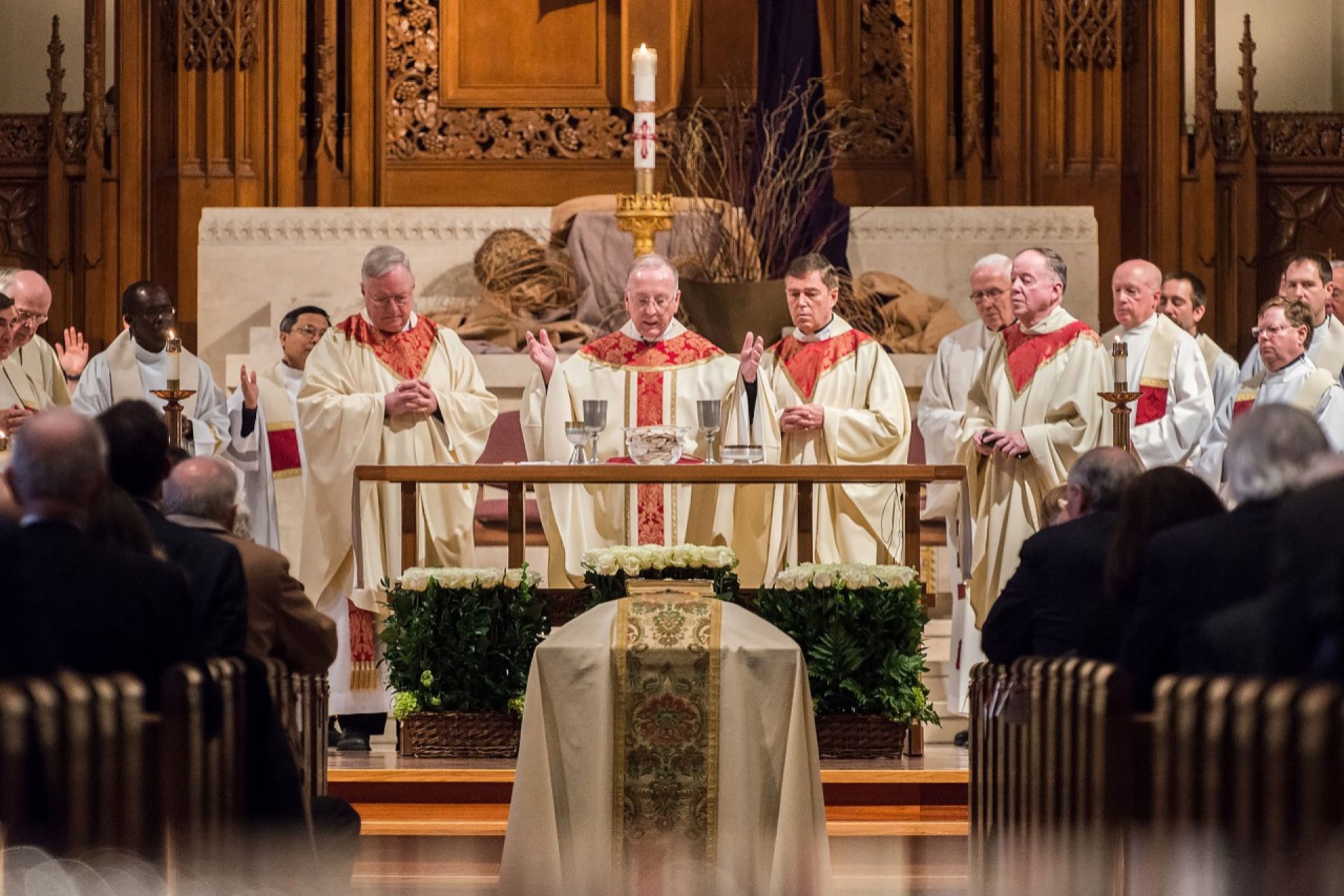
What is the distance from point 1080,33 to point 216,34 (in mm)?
4668

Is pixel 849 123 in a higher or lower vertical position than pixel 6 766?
higher

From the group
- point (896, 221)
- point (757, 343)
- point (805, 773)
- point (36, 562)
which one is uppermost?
point (896, 221)

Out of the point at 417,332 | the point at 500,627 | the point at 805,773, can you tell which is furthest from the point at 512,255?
the point at 805,773

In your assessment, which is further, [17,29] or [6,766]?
[17,29]

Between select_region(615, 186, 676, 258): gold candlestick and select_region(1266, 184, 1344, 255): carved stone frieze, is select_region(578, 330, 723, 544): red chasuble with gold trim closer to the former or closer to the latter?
select_region(615, 186, 676, 258): gold candlestick

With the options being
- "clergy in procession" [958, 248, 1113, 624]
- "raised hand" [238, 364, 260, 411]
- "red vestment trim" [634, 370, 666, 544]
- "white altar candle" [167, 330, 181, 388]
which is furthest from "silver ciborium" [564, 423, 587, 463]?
"raised hand" [238, 364, 260, 411]

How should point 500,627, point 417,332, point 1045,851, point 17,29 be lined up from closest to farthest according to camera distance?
point 1045,851 < point 500,627 < point 417,332 < point 17,29

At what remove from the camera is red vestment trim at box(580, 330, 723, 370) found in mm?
8656

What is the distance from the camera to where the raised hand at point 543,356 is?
8188 millimetres

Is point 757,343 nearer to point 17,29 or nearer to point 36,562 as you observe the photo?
point 36,562

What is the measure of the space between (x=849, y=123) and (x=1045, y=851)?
7.86m

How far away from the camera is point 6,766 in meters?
3.96

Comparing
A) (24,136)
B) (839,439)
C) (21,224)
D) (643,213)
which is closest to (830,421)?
(839,439)

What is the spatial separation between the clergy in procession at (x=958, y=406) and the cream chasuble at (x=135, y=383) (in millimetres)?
2895
